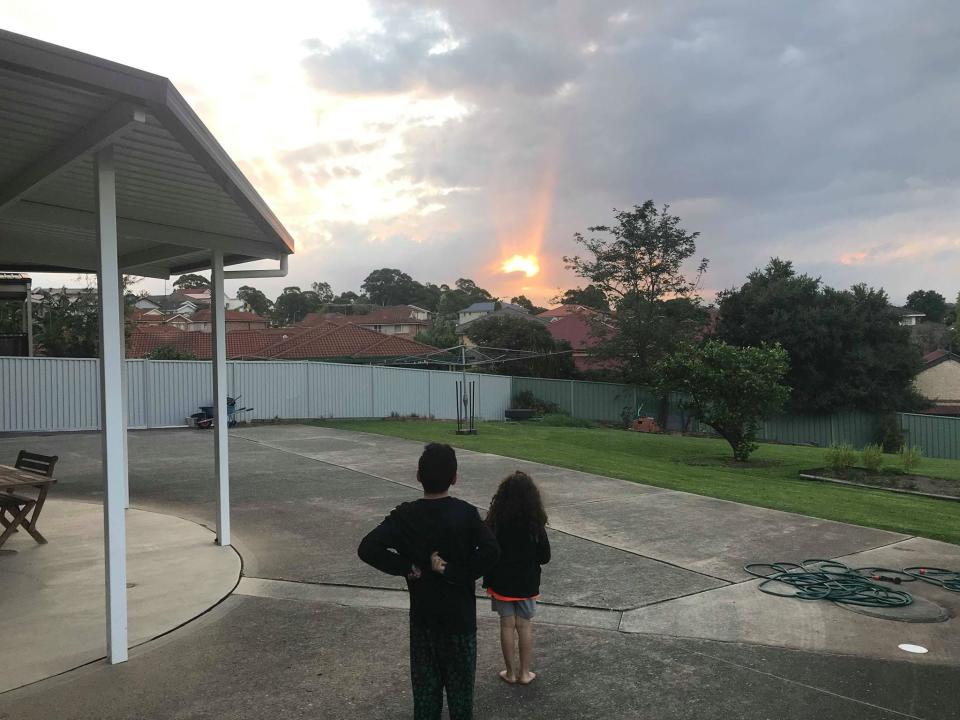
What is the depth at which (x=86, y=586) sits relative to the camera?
5.79 metres

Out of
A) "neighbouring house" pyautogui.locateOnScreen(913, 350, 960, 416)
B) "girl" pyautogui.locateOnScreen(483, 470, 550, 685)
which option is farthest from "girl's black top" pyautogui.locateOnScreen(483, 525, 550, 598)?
"neighbouring house" pyautogui.locateOnScreen(913, 350, 960, 416)

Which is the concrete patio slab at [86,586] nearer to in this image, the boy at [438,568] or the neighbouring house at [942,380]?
the boy at [438,568]

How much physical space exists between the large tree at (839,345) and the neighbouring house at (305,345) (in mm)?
16905

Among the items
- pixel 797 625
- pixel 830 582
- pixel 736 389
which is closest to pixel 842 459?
pixel 736 389

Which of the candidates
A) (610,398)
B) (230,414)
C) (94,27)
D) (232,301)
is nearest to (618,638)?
(94,27)

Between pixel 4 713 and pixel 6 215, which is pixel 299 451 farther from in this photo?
pixel 4 713

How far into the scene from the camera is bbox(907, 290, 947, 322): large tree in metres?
102

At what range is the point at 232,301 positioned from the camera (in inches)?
4636

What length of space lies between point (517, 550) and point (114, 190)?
328 centimetres

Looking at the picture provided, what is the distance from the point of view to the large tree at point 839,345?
2814 cm

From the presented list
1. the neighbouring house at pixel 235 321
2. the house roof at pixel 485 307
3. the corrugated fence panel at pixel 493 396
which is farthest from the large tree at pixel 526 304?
the corrugated fence panel at pixel 493 396

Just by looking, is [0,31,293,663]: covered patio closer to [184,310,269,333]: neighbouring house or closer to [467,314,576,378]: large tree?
[467,314,576,378]: large tree

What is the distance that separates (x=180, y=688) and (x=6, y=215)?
418cm

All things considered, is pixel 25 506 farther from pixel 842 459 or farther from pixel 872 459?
pixel 872 459
